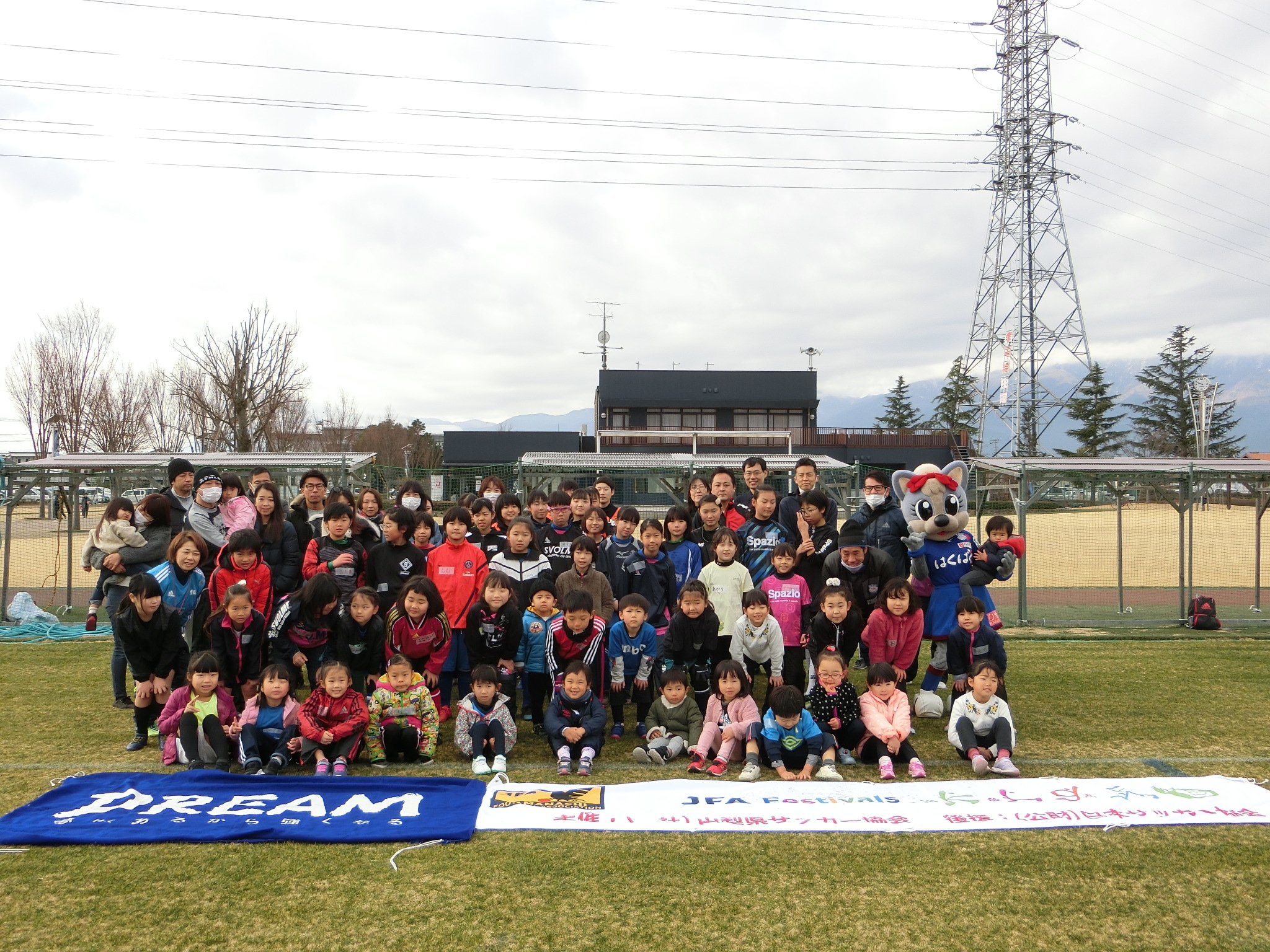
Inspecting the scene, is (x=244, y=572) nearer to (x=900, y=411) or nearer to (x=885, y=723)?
(x=885, y=723)

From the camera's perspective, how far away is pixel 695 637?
18.9 ft

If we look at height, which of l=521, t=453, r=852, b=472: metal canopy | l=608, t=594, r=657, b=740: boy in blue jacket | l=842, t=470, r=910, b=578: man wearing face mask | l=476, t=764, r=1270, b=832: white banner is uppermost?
l=521, t=453, r=852, b=472: metal canopy

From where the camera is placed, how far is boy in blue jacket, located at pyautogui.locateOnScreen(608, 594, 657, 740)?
18.4ft

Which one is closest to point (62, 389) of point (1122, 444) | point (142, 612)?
point (142, 612)

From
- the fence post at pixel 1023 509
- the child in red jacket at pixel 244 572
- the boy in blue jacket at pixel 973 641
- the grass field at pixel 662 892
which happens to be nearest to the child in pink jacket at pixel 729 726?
the grass field at pixel 662 892

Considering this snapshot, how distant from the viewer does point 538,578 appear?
6051mm

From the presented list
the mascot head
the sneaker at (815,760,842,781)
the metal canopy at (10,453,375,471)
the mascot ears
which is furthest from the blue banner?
the metal canopy at (10,453,375,471)

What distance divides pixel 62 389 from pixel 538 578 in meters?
28.1

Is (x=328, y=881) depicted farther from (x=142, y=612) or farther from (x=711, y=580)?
(x=711, y=580)

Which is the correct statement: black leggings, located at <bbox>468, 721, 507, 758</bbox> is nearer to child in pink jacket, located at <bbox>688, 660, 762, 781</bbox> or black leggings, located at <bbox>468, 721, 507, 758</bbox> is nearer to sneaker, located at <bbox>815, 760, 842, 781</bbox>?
child in pink jacket, located at <bbox>688, 660, 762, 781</bbox>

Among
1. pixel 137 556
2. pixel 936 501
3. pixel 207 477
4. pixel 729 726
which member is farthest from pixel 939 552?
pixel 137 556

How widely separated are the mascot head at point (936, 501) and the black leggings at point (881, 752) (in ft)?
6.09

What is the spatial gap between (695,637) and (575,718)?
1021 mm

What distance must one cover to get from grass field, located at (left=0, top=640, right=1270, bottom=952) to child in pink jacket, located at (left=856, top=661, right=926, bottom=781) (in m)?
0.95
